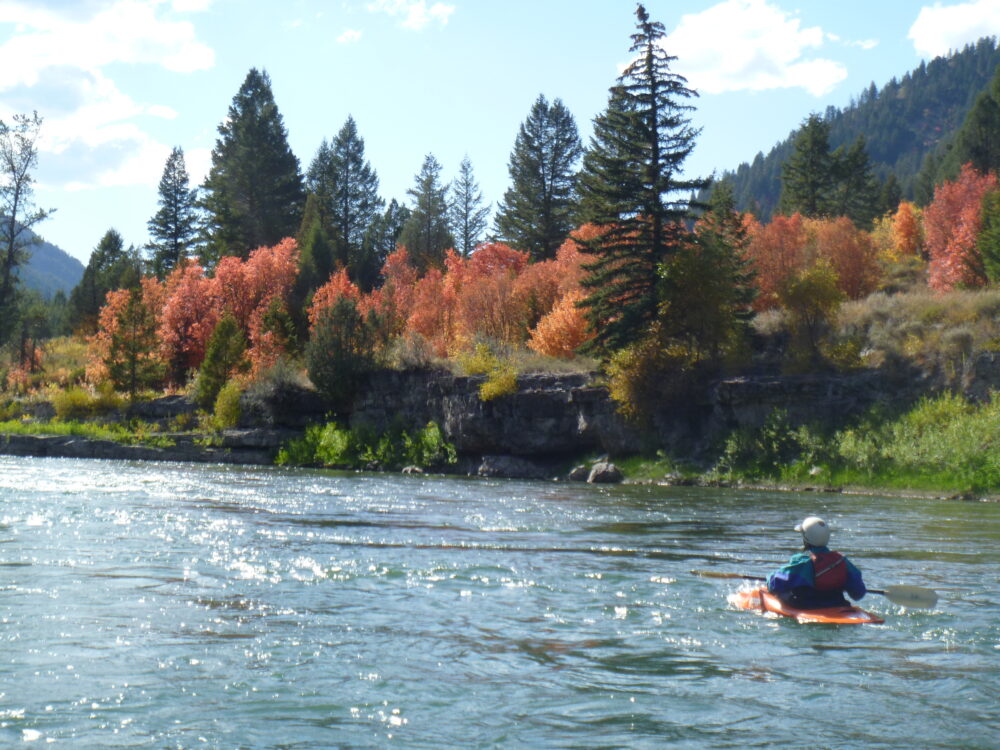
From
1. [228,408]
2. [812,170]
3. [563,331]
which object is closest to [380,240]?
Answer: [812,170]

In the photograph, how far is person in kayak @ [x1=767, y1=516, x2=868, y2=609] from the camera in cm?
1104

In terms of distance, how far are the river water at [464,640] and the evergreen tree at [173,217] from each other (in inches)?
2563

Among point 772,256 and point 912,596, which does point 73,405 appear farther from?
point 912,596

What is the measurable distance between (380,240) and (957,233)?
165 ft

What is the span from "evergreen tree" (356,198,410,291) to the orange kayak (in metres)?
61.0

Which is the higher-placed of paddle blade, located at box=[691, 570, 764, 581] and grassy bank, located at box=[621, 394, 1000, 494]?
grassy bank, located at box=[621, 394, 1000, 494]

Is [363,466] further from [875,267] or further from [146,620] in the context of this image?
[146,620]

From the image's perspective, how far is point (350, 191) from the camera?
79688 millimetres

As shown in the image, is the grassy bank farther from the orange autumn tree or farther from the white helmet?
the white helmet

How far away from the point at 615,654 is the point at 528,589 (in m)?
3.28

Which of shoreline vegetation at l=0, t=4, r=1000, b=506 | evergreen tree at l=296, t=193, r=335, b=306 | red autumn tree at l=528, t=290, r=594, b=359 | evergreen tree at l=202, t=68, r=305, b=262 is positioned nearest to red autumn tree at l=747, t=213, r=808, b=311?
shoreline vegetation at l=0, t=4, r=1000, b=506

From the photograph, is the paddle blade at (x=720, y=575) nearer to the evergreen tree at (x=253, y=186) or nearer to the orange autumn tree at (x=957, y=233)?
the orange autumn tree at (x=957, y=233)

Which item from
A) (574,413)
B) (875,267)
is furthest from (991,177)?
(574,413)

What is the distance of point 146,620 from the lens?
10.4 metres
